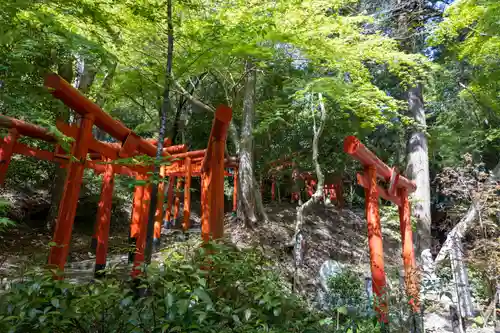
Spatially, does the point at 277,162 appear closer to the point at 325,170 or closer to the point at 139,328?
the point at 325,170

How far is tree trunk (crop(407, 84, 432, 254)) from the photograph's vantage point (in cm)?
1091

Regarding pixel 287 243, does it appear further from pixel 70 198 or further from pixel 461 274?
pixel 70 198

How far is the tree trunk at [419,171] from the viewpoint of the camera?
429 inches

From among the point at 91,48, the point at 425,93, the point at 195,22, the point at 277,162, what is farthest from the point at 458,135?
the point at 91,48

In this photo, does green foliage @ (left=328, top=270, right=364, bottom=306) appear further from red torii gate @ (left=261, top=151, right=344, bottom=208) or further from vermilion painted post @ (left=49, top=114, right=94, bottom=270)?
red torii gate @ (left=261, top=151, right=344, bottom=208)

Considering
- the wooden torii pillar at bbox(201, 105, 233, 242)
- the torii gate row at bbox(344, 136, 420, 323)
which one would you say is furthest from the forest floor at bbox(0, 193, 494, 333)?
the wooden torii pillar at bbox(201, 105, 233, 242)

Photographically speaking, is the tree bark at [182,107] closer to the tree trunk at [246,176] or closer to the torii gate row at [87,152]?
the tree trunk at [246,176]

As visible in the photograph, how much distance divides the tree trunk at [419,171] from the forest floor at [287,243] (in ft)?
4.39

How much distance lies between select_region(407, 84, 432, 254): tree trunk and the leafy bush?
9770mm

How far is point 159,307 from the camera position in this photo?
2238mm

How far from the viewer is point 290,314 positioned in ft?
7.78

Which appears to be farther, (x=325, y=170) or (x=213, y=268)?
(x=325, y=170)

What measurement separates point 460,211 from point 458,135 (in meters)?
4.59

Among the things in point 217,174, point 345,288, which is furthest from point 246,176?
point 217,174
